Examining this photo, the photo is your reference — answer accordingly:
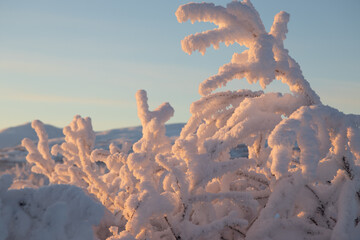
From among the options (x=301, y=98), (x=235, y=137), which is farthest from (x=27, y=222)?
(x=301, y=98)

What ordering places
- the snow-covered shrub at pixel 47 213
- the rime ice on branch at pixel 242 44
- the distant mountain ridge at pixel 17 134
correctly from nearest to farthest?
the snow-covered shrub at pixel 47 213 → the rime ice on branch at pixel 242 44 → the distant mountain ridge at pixel 17 134

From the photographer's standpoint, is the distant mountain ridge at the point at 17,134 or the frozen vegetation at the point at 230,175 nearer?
the frozen vegetation at the point at 230,175

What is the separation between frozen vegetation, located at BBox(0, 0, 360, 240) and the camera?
1049 millimetres

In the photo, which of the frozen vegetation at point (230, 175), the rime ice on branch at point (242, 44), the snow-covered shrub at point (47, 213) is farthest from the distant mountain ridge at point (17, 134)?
the snow-covered shrub at point (47, 213)

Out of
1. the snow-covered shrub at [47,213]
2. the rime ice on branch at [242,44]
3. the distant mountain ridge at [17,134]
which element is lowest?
the snow-covered shrub at [47,213]

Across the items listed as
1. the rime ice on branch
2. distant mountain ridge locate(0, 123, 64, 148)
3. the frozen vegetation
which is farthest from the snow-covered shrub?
distant mountain ridge locate(0, 123, 64, 148)

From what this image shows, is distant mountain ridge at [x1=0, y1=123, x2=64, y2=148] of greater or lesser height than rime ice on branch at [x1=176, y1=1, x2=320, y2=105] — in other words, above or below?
above

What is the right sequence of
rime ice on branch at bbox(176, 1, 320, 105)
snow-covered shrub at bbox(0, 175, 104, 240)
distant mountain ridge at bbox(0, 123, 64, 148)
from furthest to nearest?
distant mountain ridge at bbox(0, 123, 64, 148), rime ice on branch at bbox(176, 1, 320, 105), snow-covered shrub at bbox(0, 175, 104, 240)

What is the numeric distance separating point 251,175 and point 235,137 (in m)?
0.36

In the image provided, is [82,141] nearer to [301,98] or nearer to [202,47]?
[202,47]

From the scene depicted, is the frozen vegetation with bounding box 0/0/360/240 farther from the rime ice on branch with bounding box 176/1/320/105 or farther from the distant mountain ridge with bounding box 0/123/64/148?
the distant mountain ridge with bounding box 0/123/64/148

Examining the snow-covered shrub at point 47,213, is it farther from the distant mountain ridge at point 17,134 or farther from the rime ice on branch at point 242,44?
the distant mountain ridge at point 17,134

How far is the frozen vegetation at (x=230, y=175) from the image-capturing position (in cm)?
105

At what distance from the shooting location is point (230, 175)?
1.53m
